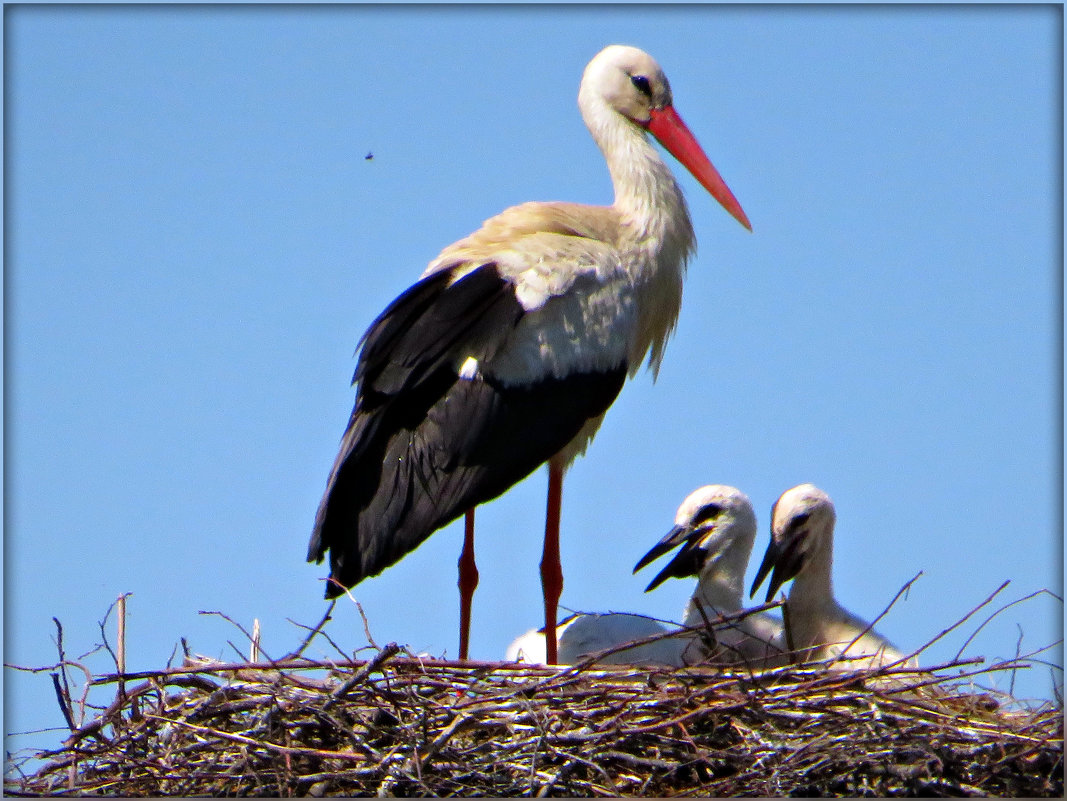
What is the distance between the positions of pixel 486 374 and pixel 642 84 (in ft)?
4.99

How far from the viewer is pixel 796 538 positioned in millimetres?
5902

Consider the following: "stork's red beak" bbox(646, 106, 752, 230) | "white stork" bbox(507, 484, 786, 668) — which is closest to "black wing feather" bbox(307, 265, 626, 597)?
"white stork" bbox(507, 484, 786, 668)

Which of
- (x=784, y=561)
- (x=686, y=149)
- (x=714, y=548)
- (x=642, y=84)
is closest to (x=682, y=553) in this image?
(x=714, y=548)

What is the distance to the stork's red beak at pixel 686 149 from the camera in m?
6.32

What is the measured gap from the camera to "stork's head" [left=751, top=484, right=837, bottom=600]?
589 centimetres

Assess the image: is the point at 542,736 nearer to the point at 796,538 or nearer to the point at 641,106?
the point at 796,538

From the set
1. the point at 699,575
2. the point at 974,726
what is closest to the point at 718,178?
the point at 699,575

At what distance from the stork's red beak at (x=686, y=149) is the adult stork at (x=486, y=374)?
0.51m

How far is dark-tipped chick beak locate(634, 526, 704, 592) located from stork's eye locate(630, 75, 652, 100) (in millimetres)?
1651

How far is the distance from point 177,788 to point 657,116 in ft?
10.3

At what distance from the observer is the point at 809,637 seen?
5.84 metres

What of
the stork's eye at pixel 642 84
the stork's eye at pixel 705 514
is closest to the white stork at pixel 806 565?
the stork's eye at pixel 705 514

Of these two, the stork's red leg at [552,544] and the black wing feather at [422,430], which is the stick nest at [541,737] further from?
the stork's red leg at [552,544]

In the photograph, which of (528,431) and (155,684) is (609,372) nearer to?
(528,431)
